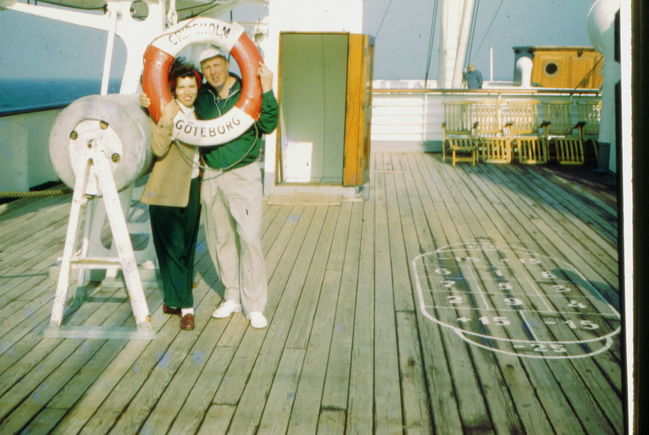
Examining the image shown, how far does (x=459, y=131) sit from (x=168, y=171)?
727 cm

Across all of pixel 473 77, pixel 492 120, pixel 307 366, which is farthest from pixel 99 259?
pixel 473 77

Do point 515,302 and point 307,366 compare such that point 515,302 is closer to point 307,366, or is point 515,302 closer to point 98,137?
point 307,366

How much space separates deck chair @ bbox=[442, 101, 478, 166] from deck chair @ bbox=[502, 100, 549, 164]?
0.57 meters

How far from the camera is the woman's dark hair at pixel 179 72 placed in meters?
3.35

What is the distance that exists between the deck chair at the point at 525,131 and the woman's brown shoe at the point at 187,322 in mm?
7447

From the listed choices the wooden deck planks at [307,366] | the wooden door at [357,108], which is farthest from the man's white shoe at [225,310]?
the wooden door at [357,108]

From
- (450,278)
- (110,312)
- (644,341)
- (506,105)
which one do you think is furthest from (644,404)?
(506,105)

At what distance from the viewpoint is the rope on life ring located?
3375 millimetres

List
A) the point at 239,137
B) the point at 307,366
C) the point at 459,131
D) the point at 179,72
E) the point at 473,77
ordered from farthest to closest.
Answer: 1. the point at 473,77
2. the point at 459,131
3. the point at 239,137
4. the point at 179,72
5. the point at 307,366

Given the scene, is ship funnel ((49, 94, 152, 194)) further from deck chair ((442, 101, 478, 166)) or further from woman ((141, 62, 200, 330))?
deck chair ((442, 101, 478, 166))

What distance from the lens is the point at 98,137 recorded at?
3.17 metres

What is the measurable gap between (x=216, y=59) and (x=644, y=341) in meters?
2.98

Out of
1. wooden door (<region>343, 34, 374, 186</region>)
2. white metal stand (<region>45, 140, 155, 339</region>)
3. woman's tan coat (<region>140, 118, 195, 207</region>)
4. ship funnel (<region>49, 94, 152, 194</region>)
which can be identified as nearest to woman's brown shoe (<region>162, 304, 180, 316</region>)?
white metal stand (<region>45, 140, 155, 339</region>)

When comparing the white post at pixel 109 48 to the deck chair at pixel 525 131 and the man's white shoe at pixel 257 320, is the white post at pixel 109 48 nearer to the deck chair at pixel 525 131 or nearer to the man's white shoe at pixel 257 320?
the man's white shoe at pixel 257 320
